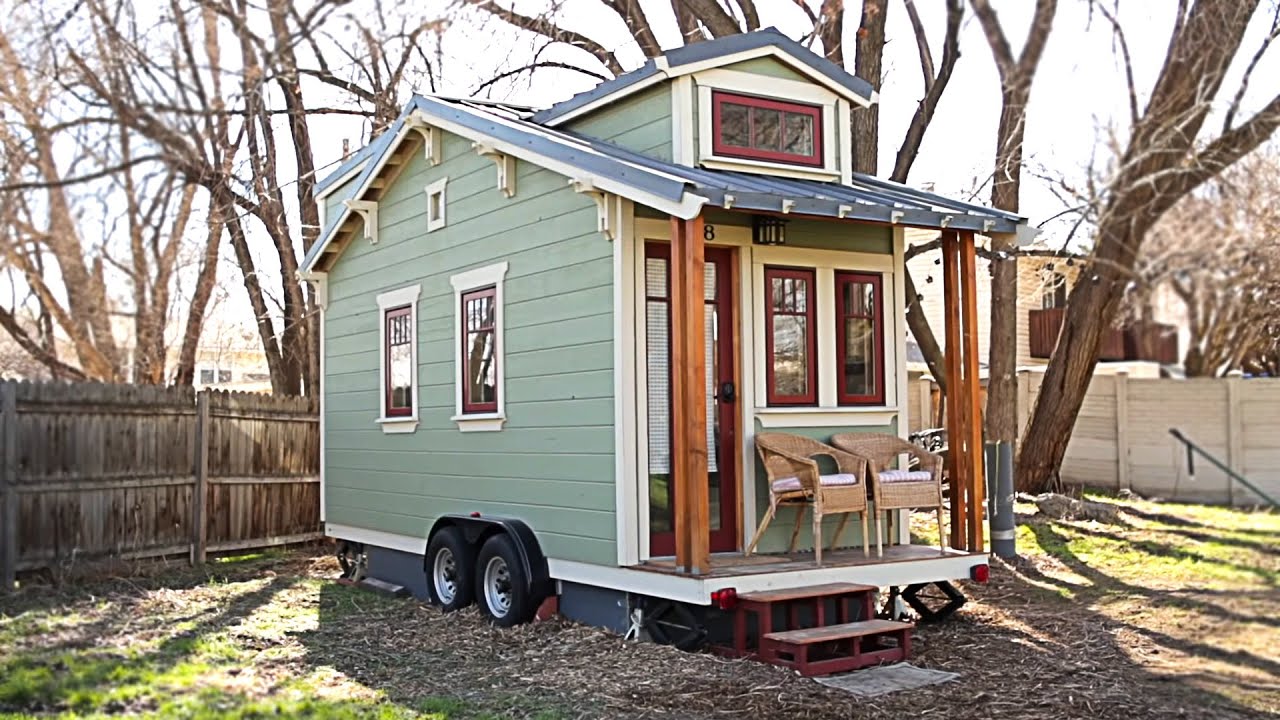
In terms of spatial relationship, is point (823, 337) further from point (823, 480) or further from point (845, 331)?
point (823, 480)

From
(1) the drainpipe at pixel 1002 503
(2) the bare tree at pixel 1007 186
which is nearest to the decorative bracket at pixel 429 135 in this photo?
(2) the bare tree at pixel 1007 186

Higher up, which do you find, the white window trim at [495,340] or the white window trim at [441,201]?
the white window trim at [441,201]

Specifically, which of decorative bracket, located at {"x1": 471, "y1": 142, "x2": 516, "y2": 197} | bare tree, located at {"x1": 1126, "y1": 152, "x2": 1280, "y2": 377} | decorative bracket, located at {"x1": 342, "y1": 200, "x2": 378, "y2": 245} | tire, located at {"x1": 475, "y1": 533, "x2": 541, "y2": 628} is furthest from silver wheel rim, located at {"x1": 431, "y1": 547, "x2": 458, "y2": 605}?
bare tree, located at {"x1": 1126, "y1": 152, "x2": 1280, "y2": 377}

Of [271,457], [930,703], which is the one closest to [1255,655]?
[930,703]

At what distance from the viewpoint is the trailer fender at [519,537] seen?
8.74m

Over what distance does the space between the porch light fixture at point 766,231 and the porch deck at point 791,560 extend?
2210mm

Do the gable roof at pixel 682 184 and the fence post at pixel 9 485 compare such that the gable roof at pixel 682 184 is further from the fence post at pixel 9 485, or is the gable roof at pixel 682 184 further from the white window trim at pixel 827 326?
the fence post at pixel 9 485

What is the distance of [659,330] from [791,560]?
180 centimetres

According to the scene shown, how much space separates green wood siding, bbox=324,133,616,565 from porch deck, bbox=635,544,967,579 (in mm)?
672

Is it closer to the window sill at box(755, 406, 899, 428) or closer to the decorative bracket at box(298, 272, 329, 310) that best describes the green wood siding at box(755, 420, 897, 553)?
the window sill at box(755, 406, 899, 428)

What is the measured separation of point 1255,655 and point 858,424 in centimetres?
597

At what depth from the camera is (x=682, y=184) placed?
726 cm

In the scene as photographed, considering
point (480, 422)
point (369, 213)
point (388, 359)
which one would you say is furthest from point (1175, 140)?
point (369, 213)

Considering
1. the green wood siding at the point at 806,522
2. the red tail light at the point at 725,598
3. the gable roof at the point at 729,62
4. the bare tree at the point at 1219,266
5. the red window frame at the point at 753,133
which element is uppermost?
the gable roof at the point at 729,62
